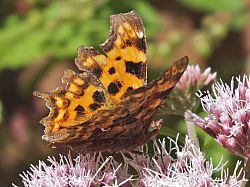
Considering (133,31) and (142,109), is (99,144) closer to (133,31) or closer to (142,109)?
(142,109)

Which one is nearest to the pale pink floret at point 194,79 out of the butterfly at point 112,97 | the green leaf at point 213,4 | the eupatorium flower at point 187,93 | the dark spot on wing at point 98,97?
the eupatorium flower at point 187,93

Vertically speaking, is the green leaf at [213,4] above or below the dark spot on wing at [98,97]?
above

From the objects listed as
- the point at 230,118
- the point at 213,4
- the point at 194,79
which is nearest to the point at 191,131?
the point at 230,118

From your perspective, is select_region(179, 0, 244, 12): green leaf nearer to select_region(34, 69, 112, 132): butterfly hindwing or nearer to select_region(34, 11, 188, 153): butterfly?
select_region(34, 11, 188, 153): butterfly

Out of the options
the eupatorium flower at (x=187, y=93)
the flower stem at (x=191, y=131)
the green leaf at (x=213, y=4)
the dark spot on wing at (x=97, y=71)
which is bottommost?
the flower stem at (x=191, y=131)

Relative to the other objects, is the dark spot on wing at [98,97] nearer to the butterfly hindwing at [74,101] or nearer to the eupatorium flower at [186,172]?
the butterfly hindwing at [74,101]

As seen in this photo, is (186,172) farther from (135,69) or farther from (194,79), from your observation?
(194,79)

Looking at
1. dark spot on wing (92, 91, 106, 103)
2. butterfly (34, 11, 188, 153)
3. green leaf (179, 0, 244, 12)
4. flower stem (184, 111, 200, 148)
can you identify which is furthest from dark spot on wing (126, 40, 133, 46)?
green leaf (179, 0, 244, 12)

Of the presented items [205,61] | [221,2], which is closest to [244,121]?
[221,2]
